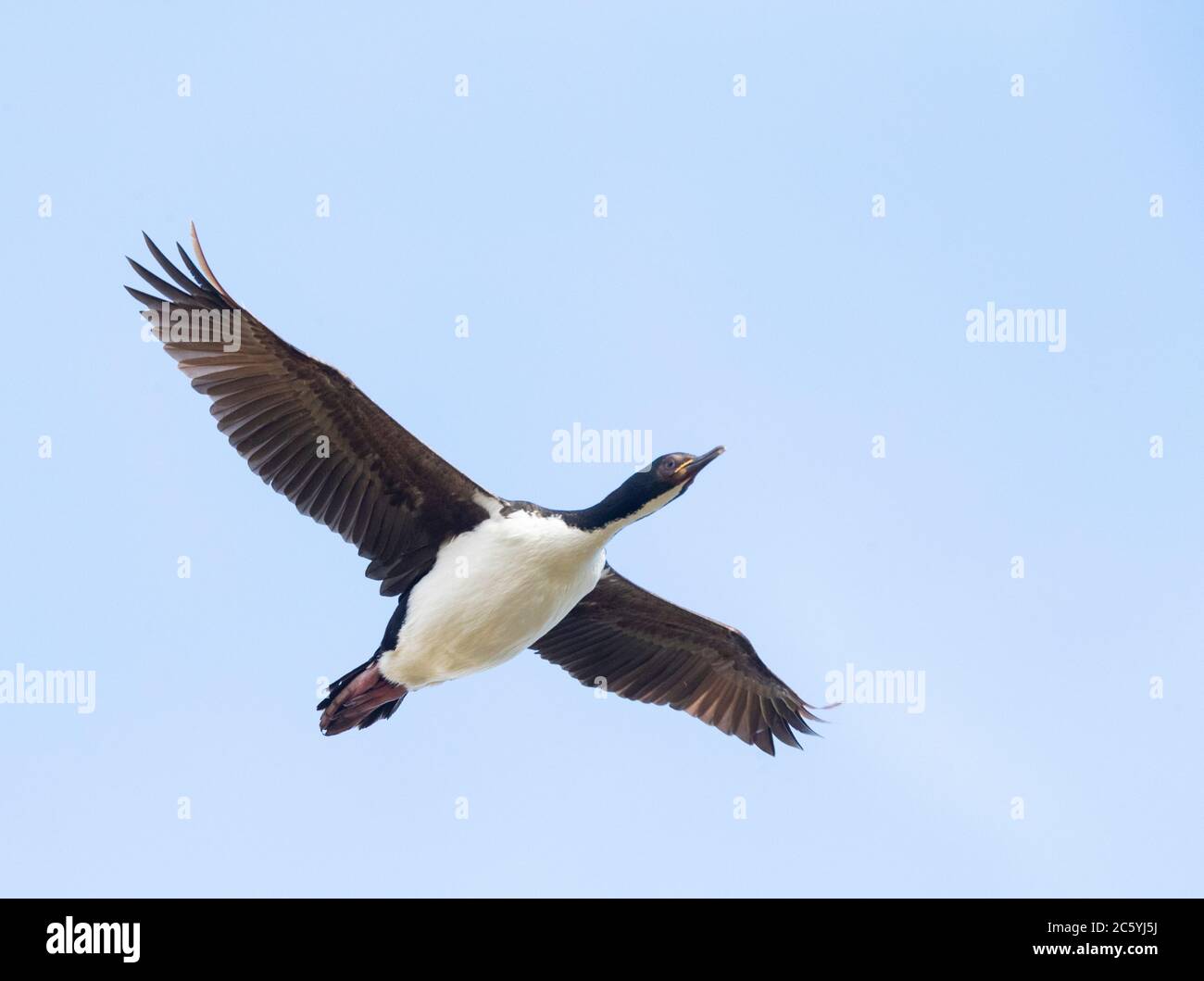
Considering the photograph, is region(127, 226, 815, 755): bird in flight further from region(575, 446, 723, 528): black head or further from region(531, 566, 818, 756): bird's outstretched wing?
region(531, 566, 818, 756): bird's outstretched wing

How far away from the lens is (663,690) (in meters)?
18.2

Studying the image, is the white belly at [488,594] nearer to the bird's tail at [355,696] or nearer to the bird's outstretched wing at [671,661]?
the bird's tail at [355,696]

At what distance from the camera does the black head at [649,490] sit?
15.2m

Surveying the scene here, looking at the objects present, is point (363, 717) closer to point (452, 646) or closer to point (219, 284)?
point (452, 646)

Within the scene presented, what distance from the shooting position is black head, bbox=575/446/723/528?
15227 millimetres

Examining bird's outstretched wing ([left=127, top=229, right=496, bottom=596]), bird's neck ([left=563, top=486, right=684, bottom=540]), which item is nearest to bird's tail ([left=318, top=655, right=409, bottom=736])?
Result: bird's outstretched wing ([left=127, top=229, right=496, bottom=596])

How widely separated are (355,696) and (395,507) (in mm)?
1799

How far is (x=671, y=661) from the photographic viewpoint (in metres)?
18.3

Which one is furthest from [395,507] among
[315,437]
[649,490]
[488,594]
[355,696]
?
[649,490]

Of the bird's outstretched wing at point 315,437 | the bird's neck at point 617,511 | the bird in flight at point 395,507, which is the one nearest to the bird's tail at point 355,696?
the bird in flight at point 395,507

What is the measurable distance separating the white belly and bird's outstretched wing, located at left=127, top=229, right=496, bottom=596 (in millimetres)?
419
